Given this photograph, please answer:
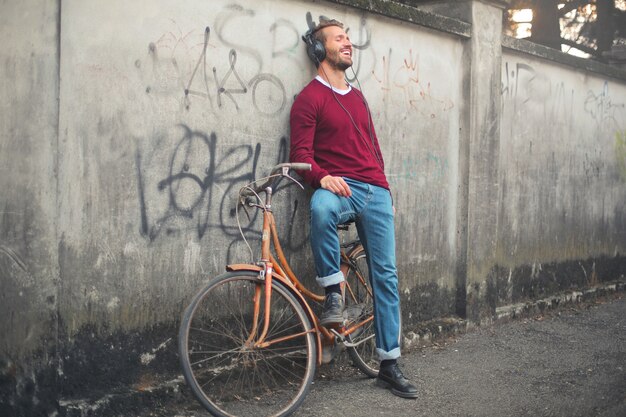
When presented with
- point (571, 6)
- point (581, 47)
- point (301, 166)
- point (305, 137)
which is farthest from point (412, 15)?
point (571, 6)

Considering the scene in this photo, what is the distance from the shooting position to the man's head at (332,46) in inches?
209

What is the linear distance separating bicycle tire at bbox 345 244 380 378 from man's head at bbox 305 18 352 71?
125 centimetres

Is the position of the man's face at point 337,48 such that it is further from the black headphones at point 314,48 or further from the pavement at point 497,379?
the pavement at point 497,379

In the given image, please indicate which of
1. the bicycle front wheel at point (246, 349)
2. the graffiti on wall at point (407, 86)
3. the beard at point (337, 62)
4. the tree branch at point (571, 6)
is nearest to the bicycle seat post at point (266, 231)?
the bicycle front wheel at point (246, 349)

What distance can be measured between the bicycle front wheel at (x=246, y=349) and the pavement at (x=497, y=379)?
19cm

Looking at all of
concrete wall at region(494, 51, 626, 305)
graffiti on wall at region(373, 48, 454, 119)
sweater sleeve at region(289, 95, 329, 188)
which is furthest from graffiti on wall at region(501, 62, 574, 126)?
sweater sleeve at region(289, 95, 329, 188)

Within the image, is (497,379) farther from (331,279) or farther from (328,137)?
(328,137)

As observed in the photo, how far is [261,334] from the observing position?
4680 mm

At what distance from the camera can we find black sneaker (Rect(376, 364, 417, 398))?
5.18 m

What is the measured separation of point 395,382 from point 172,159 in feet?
6.58

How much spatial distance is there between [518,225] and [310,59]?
3440mm

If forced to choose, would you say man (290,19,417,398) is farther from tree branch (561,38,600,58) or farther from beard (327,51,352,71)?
tree branch (561,38,600,58)

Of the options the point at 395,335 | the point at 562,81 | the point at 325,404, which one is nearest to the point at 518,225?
the point at 562,81

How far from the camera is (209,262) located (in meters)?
4.90
